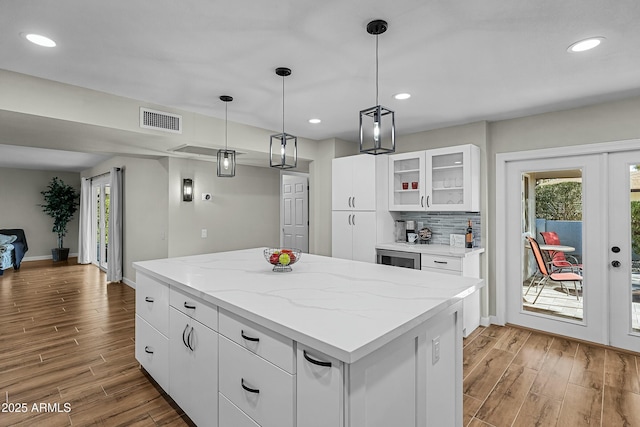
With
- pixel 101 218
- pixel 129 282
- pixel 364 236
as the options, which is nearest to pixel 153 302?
pixel 364 236

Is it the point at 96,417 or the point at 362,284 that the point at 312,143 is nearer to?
the point at 362,284

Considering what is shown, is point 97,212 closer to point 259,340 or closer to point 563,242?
point 259,340

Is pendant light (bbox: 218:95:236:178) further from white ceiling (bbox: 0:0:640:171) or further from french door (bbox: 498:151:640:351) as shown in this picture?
french door (bbox: 498:151:640:351)

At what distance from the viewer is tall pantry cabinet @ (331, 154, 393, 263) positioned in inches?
168

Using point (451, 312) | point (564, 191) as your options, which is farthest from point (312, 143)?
point (451, 312)

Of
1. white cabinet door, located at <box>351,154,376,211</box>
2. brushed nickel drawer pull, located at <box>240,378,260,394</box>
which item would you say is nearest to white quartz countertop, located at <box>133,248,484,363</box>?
brushed nickel drawer pull, located at <box>240,378,260,394</box>

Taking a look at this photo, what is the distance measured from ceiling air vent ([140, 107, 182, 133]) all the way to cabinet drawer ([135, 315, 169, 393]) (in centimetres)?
182

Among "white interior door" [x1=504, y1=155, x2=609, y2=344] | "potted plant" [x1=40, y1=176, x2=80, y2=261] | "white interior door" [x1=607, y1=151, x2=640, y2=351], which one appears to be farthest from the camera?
"potted plant" [x1=40, y1=176, x2=80, y2=261]

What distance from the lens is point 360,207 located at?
4.40 meters

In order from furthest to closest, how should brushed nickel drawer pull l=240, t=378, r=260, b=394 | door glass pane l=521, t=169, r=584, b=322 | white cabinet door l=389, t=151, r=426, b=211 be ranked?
1. white cabinet door l=389, t=151, r=426, b=211
2. door glass pane l=521, t=169, r=584, b=322
3. brushed nickel drawer pull l=240, t=378, r=260, b=394

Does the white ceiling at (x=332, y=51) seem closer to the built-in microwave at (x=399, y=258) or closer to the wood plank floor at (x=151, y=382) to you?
the built-in microwave at (x=399, y=258)

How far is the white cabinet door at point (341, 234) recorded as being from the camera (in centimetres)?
452

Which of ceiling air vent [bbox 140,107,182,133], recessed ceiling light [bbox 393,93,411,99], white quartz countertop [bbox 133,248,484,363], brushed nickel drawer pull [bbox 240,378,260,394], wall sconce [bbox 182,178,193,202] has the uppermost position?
recessed ceiling light [bbox 393,93,411,99]

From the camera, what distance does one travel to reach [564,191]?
11.7ft
